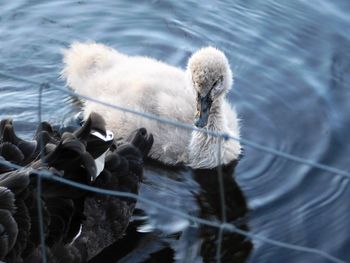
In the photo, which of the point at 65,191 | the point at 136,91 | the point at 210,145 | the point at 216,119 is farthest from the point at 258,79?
the point at 65,191

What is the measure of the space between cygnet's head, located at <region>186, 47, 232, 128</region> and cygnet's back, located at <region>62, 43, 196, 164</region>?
7.3 inches

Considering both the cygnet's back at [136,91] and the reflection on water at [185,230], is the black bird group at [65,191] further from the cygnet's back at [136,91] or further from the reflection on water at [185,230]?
the cygnet's back at [136,91]

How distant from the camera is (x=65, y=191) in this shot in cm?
336

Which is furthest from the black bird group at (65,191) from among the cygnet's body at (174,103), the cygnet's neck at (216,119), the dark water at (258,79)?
the cygnet's neck at (216,119)

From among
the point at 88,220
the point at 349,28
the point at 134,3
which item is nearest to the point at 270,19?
the point at 349,28

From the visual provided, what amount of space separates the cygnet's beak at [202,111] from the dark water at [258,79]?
356mm

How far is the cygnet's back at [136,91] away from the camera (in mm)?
4398

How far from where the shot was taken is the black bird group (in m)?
3.17

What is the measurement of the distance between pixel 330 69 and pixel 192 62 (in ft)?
4.58

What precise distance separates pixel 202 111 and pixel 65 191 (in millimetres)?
1102

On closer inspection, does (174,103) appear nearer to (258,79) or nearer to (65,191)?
(258,79)

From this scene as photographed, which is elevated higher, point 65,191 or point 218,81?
point 218,81

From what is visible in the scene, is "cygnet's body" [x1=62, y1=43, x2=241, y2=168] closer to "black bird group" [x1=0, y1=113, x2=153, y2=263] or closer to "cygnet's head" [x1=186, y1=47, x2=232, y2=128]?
"cygnet's head" [x1=186, y1=47, x2=232, y2=128]

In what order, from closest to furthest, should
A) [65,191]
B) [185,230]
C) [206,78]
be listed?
[65,191] → [185,230] → [206,78]
